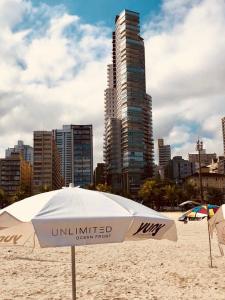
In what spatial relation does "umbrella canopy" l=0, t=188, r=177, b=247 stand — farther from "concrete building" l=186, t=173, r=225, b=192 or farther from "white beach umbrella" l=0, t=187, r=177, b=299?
"concrete building" l=186, t=173, r=225, b=192

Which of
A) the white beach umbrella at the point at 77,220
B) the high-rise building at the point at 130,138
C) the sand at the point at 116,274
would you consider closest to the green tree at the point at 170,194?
the high-rise building at the point at 130,138

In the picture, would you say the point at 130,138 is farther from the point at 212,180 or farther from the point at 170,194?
the point at 170,194

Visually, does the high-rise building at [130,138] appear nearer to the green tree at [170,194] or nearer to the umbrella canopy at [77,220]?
the green tree at [170,194]

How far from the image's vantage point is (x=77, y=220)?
18.9 ft

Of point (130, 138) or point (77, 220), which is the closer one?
point (77, 220)

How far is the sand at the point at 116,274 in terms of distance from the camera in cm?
1254

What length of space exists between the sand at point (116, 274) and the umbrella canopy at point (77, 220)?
20.7 feet

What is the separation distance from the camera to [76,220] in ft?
18.8

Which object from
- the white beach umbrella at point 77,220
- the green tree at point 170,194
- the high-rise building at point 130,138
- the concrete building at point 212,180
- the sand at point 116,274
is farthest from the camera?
the high-rise building at point 130,138

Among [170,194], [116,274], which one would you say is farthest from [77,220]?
[170,194]

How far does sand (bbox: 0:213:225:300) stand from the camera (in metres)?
12.5

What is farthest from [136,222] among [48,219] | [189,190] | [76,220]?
[189,190]

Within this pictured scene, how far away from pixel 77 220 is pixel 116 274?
10594mm

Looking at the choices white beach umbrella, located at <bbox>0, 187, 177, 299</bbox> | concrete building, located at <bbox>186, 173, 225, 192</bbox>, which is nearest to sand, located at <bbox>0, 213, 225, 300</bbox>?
white beach umbrella, located at <bbox>0, 187, 177, 299</bbox>
